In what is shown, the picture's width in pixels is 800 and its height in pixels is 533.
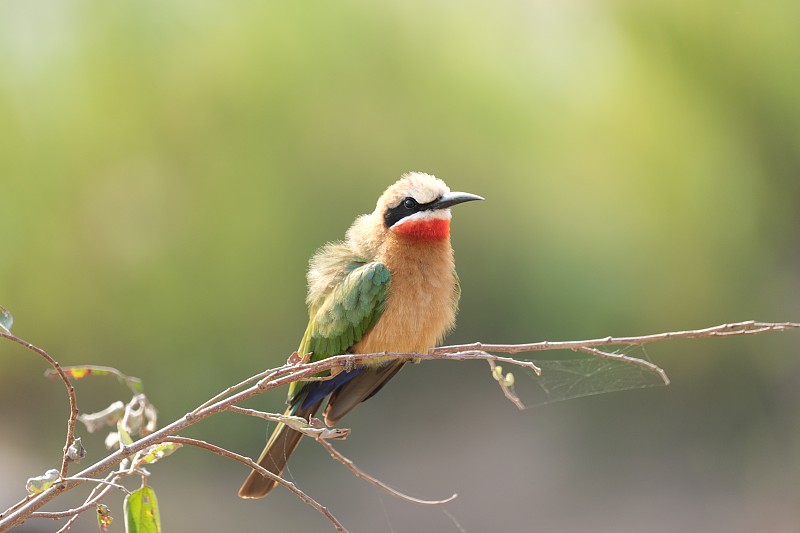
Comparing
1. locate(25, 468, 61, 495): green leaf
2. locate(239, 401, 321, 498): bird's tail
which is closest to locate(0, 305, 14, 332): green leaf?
locate(25, 468, 61, 495): green leaf

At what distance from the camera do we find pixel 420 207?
67.5 inches

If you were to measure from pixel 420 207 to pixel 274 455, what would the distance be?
0.56 meters

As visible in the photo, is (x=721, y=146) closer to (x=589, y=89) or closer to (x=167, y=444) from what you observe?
(x=589, y=89)

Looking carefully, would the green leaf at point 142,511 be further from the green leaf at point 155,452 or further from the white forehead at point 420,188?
the white forehead at point 420,188

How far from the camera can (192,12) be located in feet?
12.7

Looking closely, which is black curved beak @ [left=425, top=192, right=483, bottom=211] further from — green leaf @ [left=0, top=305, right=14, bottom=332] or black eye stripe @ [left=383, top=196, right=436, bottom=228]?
green leaf @ [left=0, top=305, right=14, bottom=332]

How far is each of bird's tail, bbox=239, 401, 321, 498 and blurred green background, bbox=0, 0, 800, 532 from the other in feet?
7.29

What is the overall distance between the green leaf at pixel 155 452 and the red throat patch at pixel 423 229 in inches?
33.2

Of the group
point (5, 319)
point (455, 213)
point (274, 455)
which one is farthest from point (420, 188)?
point (455, 213)

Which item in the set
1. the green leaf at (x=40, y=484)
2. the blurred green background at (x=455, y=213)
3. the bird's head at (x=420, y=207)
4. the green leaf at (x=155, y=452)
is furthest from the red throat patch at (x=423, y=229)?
the blurred green background at (x=455, y=213)

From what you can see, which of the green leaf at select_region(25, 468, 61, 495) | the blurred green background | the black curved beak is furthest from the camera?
the blurred green background

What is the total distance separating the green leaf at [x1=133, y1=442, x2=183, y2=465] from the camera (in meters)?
0.92

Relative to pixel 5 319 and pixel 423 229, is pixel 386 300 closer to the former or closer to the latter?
pixel 423 229

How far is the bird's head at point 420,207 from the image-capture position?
5.57ft
